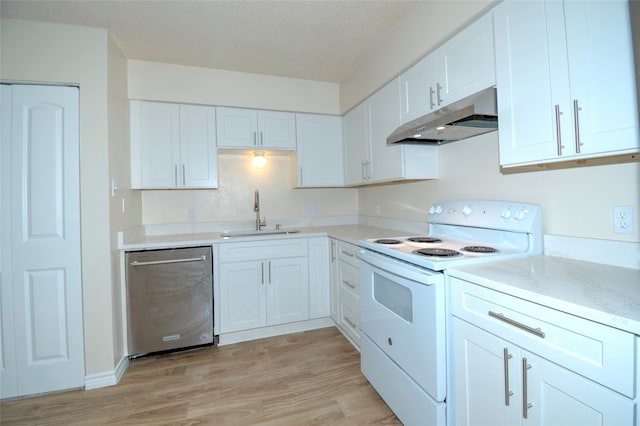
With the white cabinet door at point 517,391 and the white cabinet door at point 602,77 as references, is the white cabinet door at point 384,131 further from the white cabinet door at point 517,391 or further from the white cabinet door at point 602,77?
the white cabinet door at point 517,391

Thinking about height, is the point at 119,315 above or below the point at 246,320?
above

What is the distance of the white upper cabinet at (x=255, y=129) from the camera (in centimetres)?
280

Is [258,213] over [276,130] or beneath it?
beneath

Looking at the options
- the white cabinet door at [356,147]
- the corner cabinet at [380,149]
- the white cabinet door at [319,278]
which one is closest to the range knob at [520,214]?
the corner cabinet at [380,149]

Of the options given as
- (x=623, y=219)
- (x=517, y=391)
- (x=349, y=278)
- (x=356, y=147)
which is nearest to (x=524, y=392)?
(x=517, y=391)

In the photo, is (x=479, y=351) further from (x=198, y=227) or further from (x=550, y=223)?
(x=198, y=227)

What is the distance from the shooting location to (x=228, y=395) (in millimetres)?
1876

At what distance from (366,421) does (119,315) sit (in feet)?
6.45

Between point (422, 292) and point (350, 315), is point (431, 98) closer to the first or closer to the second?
Answer: point (422, 292)

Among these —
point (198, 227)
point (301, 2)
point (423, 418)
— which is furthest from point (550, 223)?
point (198, 227)

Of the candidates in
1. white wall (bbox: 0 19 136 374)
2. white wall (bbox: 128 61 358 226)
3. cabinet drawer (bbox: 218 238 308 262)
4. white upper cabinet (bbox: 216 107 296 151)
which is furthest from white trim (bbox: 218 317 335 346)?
white upper cabinet (bbox: 216 107 296 151)

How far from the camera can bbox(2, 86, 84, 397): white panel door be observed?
191 centimetres

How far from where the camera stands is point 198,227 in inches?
117

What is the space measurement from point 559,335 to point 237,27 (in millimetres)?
2565
